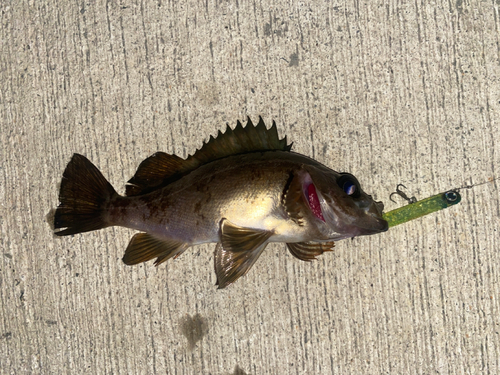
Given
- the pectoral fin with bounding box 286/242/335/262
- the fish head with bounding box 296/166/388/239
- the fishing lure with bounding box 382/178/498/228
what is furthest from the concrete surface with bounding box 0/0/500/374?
the fish head with bounding box 296/166/388/239

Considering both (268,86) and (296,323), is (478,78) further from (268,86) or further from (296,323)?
(296,323)

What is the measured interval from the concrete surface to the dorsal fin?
0.36 meters

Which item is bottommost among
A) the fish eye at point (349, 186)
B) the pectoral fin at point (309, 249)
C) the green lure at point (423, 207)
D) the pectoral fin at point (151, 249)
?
the pectoral fin at point (309, 249)

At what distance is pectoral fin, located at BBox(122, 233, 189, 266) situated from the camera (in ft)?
8.15

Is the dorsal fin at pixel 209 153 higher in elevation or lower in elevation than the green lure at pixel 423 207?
higher

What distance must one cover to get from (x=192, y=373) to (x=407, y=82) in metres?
2.49

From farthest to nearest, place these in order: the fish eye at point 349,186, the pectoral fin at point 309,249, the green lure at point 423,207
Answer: the green lure at point 423,207
the pectoral fin at point 309,249
the fish eye at point 349,186

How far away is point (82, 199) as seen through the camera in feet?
8.34

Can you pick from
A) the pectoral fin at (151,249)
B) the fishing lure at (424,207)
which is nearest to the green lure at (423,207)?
the fishing lure at (424,207)

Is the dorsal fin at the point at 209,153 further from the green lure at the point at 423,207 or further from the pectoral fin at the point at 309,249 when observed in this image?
the green lure at the point at 423,207

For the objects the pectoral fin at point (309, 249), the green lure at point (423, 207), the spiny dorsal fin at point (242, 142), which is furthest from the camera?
the green lure at point (423, 207)

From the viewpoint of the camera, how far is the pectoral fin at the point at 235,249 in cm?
226

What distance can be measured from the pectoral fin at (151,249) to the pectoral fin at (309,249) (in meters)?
0.69

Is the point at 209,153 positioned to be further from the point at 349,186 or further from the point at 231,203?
the point at 349,186
